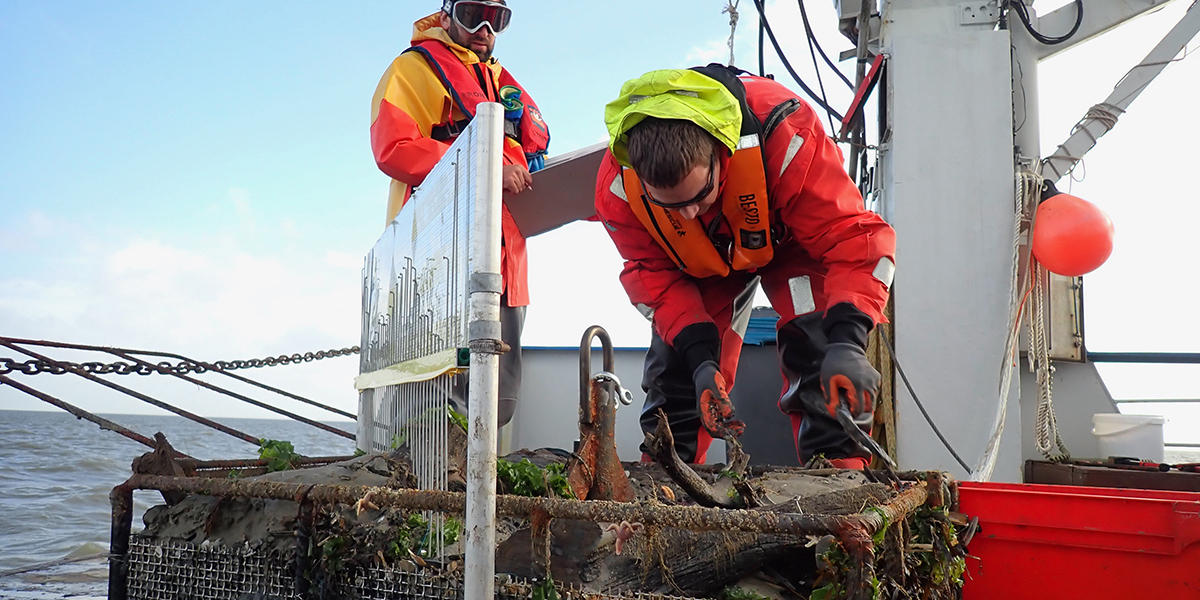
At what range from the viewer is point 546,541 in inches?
52.3

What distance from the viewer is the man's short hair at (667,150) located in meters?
2.21

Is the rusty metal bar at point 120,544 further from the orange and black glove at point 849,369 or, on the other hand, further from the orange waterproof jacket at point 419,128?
the orange and black glove at point 849,369

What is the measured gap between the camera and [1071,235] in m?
3.31

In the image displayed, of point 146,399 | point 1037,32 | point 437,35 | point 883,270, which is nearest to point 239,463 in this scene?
point 146,399

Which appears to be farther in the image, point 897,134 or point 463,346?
point 897,134

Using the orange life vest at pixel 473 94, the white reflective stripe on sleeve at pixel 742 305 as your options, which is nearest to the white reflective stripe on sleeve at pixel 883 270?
the white reflective stripe on sleeve at pixel 742 305

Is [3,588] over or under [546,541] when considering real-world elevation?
under

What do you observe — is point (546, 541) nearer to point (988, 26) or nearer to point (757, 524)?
point (757, 524)

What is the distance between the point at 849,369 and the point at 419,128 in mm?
1760

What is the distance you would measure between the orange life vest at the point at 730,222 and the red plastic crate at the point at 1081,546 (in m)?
1.07

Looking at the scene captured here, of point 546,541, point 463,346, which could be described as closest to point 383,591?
point 546,541

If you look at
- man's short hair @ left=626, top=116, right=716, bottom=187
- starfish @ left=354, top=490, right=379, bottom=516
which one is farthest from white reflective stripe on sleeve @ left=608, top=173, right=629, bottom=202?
starfish @ left=354, top=490, right=379, bottom=516

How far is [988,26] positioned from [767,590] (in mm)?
3235

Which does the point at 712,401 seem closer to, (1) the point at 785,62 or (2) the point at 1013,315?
→ (2) the point at 1013,315
